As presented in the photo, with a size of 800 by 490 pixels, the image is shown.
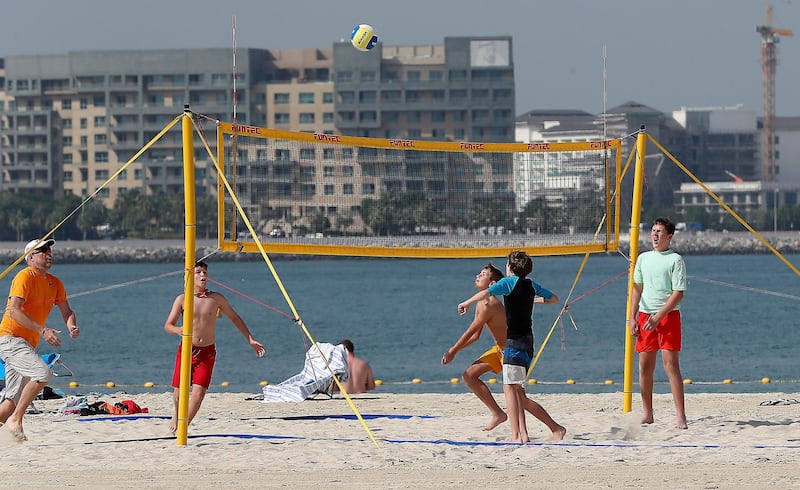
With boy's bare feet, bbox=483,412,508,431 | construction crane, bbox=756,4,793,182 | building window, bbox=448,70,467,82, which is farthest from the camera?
construction crane, bbox=756,4,793,182

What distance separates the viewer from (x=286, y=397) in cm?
1345

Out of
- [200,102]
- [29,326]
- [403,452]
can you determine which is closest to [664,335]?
[403,452]

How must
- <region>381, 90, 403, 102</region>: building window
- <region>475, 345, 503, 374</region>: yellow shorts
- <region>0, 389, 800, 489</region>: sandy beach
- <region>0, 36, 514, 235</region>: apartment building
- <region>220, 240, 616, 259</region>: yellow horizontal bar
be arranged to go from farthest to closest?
<region>0, 36, 514, 235</region>: apartment building → <region>381, 90, 403, 102</region>: building window → <region>220, 240, 616, 259</region>: yellow horizontal bar → <region>475, 345, 503, 374</region>: yellow shorts → <region>0, 389, 800, 489</region>: sandy beach

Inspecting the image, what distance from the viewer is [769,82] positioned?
181000mm

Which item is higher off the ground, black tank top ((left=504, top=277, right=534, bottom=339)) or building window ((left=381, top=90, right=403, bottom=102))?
building window ((left=381, top=90, right=403, bottom=102))

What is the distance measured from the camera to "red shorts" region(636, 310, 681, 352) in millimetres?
9898

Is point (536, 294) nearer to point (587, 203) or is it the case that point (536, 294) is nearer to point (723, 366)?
point (587, 203)

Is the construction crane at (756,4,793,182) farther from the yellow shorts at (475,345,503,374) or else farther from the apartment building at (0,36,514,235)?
the yellow shorts at (475,345,503,374)

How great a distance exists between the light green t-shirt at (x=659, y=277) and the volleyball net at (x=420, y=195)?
1526 mm

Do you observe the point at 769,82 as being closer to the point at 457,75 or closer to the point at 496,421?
the point at 457,75

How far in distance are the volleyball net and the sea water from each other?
69 cm

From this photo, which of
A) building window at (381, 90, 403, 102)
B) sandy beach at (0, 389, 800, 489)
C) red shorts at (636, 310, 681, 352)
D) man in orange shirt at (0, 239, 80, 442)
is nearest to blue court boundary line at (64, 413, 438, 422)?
sandy beach at (0, 389, 800, 489)

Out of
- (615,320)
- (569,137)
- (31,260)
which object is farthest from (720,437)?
(569,137)

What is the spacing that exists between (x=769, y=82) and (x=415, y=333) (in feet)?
491
